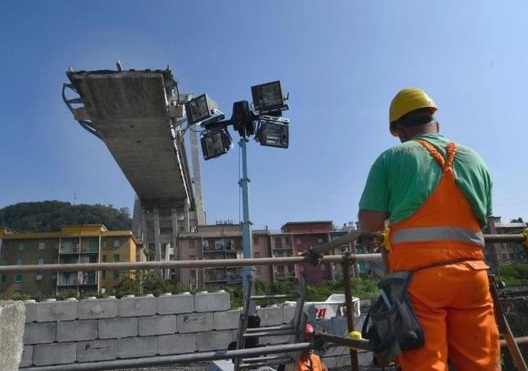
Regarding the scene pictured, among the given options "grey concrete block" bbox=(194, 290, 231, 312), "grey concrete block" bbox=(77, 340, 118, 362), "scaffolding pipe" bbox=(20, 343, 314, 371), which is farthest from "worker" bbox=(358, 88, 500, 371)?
"grey concrete block" bbox=(77, 340, 118, 362)

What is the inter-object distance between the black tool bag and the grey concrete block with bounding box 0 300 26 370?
107 cm

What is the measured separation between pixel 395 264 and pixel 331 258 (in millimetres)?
927

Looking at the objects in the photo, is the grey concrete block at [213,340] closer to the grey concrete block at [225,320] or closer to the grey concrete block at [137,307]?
the grey concrete block at [225,320]

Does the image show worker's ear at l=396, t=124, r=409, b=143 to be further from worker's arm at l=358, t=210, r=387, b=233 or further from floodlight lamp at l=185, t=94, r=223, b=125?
floodlight lamp at l=185, t=94, r=223, b=125

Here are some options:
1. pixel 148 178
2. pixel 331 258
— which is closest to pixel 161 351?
pixel 331 258

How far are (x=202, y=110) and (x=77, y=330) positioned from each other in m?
4.48

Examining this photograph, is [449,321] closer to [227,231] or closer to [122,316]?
[122,316]

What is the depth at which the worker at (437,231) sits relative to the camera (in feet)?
4.62

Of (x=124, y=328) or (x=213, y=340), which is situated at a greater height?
(x=124, y=328)

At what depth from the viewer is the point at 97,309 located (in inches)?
319

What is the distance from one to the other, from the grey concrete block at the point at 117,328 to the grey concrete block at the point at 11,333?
285 inches

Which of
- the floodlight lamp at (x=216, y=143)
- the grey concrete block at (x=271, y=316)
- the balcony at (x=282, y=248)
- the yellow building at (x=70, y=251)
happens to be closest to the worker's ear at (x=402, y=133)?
the floodlight lamp at (x=216, y=143)

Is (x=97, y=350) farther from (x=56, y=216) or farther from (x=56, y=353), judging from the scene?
(x=56, y=216)

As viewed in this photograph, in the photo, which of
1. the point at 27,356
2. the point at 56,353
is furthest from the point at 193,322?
the point at 27,356
